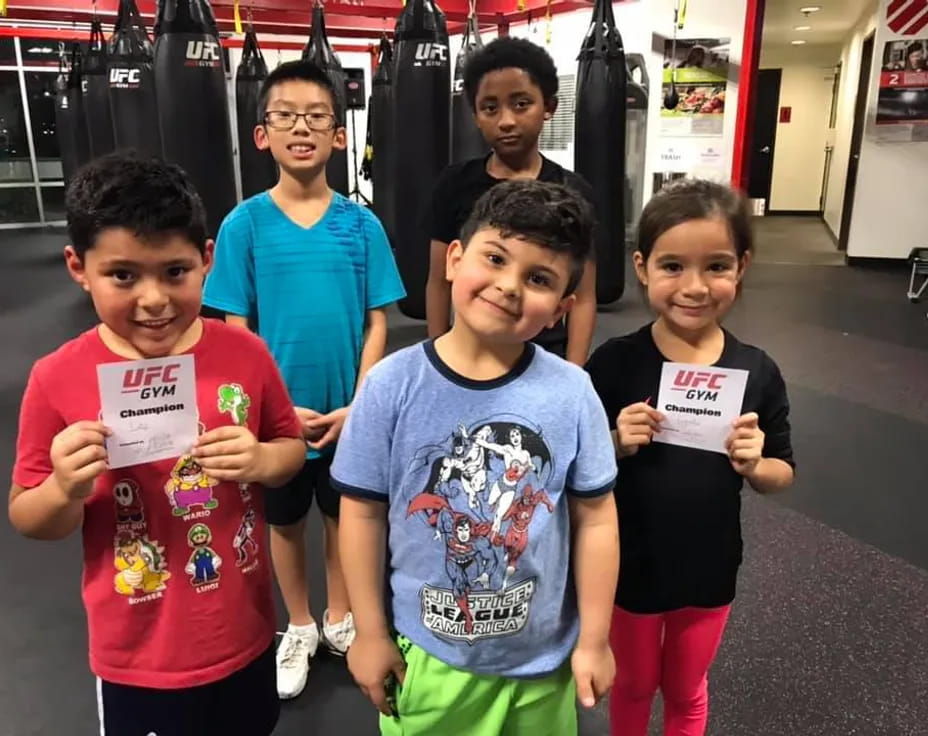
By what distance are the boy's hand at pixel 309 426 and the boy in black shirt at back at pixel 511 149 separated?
0.49m

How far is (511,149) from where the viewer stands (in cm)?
160

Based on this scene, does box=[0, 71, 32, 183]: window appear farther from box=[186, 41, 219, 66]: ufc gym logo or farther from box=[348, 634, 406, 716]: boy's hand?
box=[348, 634, 406, 716]: boy's hand

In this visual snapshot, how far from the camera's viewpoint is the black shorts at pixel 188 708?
1.07 meters

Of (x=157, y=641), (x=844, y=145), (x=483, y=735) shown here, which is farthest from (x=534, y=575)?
(x=844, y=145)

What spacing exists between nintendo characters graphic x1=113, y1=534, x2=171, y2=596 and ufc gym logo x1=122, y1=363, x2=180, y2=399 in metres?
0.22

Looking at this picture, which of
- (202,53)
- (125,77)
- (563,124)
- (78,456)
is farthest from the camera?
(563,124)

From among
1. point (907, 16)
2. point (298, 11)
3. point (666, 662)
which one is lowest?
point (666, 662)

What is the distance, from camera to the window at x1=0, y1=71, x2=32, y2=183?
10227mm

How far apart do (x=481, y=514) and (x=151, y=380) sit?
0.44 meters

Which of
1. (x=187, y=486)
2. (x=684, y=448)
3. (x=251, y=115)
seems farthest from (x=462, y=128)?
(x=187, y=486)

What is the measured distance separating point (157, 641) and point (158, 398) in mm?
355

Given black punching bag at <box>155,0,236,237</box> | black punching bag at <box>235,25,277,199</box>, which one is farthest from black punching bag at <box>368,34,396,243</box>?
black punching bag at <box>155,0,236,237</box>

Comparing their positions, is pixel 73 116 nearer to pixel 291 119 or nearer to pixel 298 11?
pixel 298 11

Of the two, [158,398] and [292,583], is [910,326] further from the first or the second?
[158,398]
